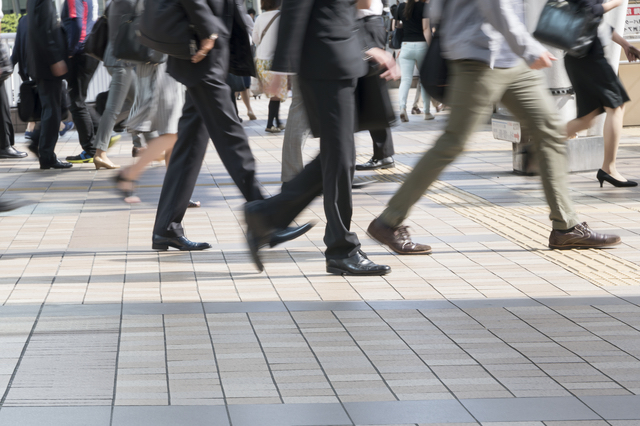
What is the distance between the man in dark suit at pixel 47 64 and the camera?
9.38 m

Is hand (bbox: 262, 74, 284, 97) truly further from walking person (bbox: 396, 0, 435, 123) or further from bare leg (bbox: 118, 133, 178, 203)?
walking person (bbox: 396, 0, 435, 123)

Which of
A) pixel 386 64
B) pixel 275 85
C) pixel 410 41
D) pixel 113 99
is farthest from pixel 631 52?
pixel 410 41

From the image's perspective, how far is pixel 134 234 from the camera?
6.09 meters

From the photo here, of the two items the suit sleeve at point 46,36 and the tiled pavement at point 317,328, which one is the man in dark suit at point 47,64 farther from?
the tiled pavement at point 317,328

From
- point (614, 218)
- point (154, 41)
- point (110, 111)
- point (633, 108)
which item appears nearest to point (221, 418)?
point (154, 41)

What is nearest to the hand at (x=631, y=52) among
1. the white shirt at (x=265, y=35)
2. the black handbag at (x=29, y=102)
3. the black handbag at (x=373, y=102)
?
the black handbag at (x=373, y=102)

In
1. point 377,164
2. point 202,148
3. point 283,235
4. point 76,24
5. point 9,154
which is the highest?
point 76,24

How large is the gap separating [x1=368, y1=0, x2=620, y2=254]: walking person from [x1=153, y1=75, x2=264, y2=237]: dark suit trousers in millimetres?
802

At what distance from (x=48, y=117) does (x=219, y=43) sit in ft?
16.7

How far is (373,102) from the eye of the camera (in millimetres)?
4770

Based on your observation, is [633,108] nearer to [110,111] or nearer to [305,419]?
[110,111]

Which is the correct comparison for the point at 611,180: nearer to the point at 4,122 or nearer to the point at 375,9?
the point at 375,9

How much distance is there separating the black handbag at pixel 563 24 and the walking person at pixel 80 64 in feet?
17.6

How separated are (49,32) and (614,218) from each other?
597 centimetres
